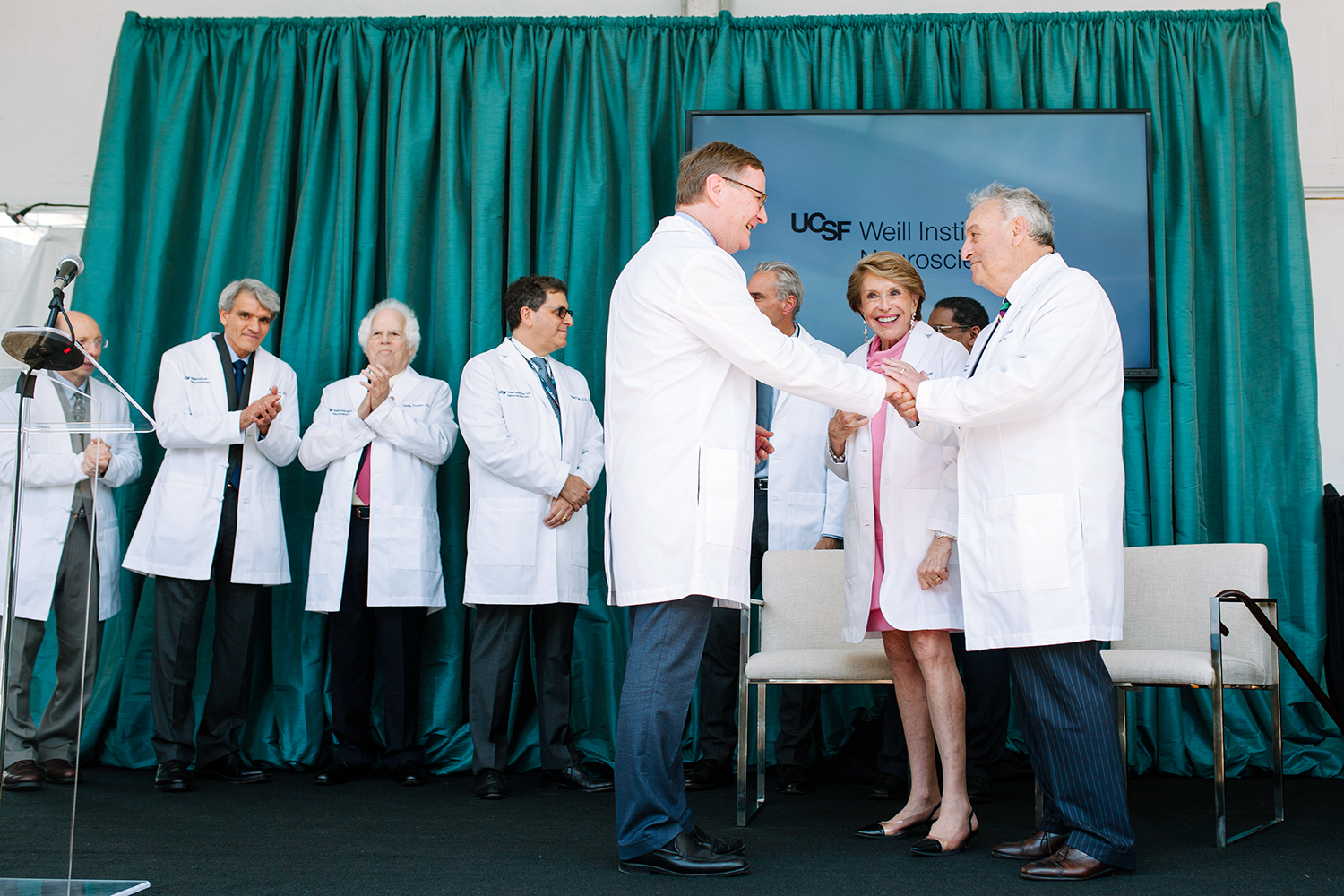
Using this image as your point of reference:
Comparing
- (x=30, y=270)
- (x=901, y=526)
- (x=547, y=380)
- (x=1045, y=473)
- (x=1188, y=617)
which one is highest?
(x=30, y=270)

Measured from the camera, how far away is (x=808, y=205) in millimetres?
4207

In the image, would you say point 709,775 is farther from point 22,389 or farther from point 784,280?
point 22,389

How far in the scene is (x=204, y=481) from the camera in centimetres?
359

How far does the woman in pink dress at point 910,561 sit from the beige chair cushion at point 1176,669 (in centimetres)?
47

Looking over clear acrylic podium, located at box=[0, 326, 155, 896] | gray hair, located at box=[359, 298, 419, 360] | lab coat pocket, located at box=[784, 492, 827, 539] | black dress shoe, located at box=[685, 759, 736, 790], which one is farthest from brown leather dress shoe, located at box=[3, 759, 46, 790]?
lab coat pocket, located at box=[784, 492, 827, 539]

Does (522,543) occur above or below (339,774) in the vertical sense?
above

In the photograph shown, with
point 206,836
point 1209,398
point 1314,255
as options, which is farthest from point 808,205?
point 206,836

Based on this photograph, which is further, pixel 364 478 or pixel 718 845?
pixel 364 478

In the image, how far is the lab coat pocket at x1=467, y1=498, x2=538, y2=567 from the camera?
349 centimetres

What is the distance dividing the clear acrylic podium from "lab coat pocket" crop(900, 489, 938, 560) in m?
1.64

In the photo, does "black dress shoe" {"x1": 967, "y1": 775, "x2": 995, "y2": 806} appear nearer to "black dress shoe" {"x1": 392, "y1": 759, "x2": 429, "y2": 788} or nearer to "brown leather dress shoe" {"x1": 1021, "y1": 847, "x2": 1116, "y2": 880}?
"brown leather dress shoe" {"x1": 1021, "y1": 847, "x2": 1116, "y2": 880}

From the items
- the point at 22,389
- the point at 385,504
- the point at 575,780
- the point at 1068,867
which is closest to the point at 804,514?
the point at 575,780

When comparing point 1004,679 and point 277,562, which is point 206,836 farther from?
point 1004,679

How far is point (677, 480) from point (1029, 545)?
731 mm
